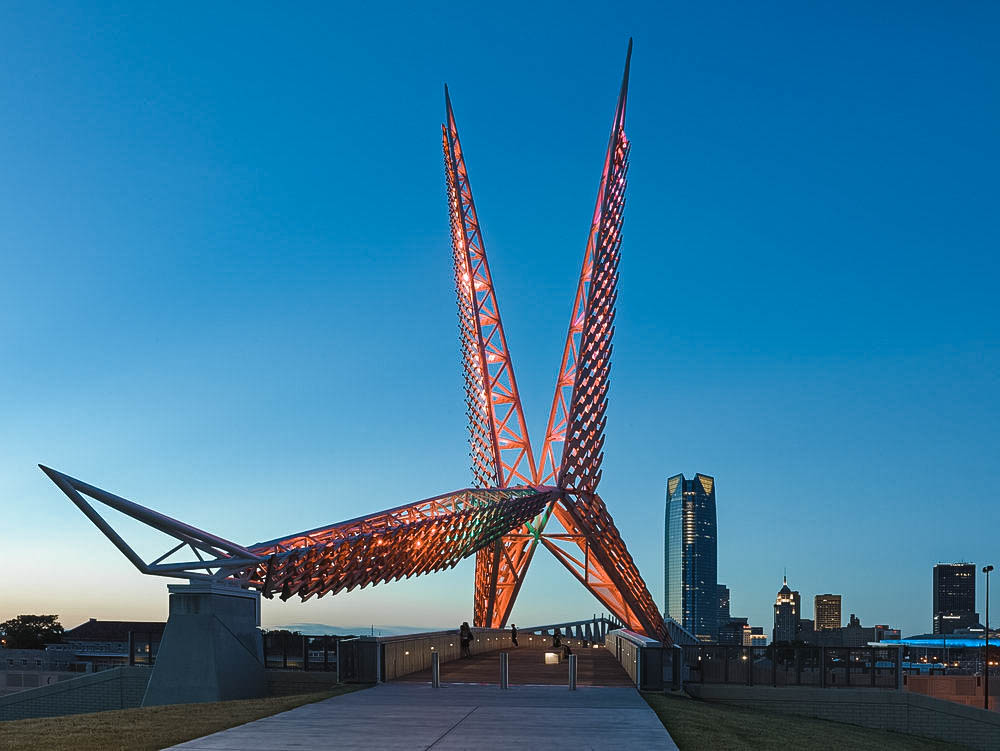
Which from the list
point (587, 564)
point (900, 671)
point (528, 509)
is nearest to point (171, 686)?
point (900, 671)

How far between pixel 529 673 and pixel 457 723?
33.7ft

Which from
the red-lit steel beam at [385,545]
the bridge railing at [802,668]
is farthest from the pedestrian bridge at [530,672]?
the red-lit steel beam at [385,545]

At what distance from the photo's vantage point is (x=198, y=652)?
19.5m

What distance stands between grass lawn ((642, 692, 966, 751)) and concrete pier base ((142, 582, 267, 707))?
8.30 metres

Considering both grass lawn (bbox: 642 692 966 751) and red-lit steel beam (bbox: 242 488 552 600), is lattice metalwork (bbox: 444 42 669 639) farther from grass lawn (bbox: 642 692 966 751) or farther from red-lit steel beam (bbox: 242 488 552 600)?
grass lawn (bbox: 642 692 966 751)

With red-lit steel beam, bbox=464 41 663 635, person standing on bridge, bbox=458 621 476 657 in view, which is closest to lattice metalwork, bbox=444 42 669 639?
red-lit steel beam, bbox=464 41 663 635

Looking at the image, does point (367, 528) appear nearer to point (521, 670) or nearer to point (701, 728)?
point (521, 670)

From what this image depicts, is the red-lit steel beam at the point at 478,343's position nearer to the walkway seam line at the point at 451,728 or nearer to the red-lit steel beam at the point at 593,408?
the red-lit steel beam at the point at 593,408

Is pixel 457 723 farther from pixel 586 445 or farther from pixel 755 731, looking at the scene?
pixel 586 445

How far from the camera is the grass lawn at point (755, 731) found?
1361 centimetres

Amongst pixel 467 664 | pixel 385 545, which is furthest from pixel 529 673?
pixel 385 545

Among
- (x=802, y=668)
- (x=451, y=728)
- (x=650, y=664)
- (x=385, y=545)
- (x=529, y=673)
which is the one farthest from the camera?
(x=385, y=545)

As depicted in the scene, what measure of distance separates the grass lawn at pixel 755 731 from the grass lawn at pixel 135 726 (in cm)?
609

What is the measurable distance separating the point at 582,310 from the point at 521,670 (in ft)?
85.9
